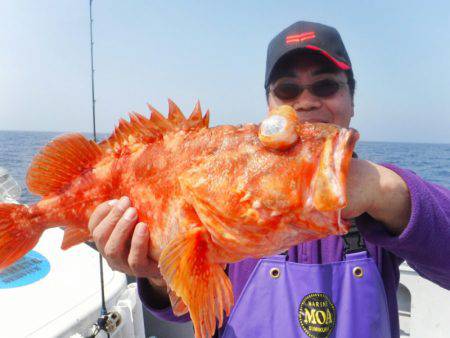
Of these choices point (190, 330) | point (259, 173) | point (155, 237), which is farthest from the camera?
point (190, 330)

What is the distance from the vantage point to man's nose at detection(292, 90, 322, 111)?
2904 millimetres

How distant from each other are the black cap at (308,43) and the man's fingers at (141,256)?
1842 millimetres

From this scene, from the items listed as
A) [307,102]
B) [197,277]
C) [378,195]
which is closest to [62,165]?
[197,277]

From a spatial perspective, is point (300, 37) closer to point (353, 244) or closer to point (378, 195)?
point (353, 244)

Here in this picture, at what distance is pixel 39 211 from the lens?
2.14 m

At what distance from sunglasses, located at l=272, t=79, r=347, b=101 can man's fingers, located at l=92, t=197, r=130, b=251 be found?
168cm

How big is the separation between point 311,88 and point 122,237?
6.33 ft

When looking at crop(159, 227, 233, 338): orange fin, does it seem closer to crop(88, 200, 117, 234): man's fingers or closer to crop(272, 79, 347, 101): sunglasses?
crop(88, 200, 117, 234): man's fingers

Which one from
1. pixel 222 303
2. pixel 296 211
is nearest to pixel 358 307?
pixel 222 303

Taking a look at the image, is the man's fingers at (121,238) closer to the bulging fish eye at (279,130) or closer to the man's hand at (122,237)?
the man's hand at (122,237)

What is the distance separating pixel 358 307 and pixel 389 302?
0.35 metres

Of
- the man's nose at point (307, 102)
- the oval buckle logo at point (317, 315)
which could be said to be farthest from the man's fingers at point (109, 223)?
the man's nose at point (307, 102)

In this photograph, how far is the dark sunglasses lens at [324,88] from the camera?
2924mm

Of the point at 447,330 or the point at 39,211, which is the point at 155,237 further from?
the point at 447,330
